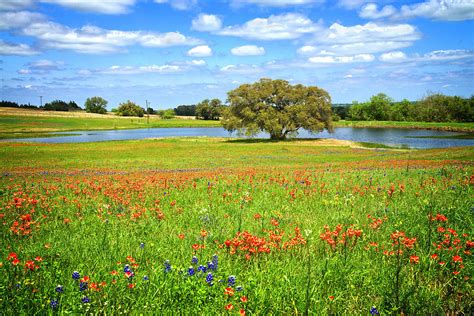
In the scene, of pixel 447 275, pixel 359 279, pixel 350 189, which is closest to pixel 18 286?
pixel 359 279

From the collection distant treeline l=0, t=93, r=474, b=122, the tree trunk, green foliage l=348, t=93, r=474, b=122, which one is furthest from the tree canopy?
green foliage l=348, t=93, r=474, b=122

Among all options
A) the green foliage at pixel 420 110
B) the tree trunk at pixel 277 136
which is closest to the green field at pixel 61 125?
the green foliage at pixel 420 110

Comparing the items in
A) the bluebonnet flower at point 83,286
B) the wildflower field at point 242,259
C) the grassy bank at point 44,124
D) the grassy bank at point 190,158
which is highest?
the grassy bank at point 44,124

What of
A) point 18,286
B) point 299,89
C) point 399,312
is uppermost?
point 299,89

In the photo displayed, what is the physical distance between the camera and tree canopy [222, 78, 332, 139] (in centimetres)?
7475

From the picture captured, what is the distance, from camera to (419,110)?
15125 cm

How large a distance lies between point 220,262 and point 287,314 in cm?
170

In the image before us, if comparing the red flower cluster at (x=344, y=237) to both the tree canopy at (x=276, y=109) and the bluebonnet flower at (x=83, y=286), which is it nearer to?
the bluebonnet flower at (x=83, y=286)

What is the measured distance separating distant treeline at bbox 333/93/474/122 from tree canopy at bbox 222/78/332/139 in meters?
62.4

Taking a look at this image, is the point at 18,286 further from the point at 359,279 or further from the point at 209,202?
the point at 209,202

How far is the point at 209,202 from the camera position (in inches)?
425

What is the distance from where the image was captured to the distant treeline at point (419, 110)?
13475 centimetres

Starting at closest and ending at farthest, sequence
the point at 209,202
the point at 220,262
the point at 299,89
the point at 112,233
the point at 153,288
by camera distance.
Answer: the point at 153,288 → the point at 220,262 → the point at 112,233 → the point at 209,202 → the point at 299,89

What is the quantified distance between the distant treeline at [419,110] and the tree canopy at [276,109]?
2458 inches
